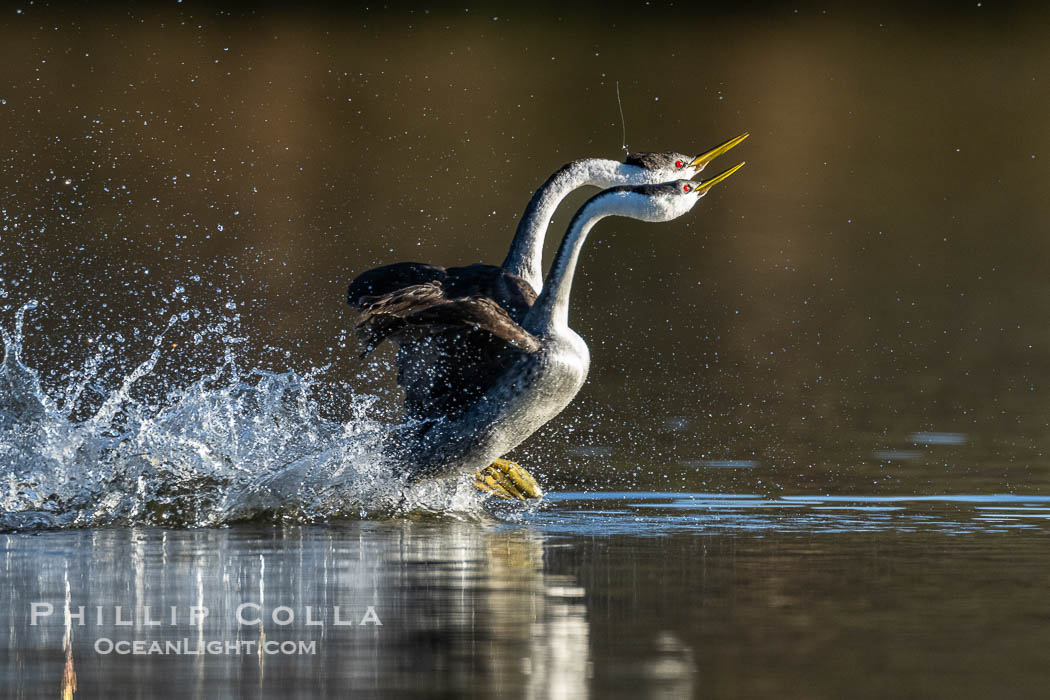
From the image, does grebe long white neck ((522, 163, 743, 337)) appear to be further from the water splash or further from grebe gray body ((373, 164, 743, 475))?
the water splash

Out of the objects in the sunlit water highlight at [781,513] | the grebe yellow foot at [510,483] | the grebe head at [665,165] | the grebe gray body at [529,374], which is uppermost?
the grebe head at [665,165]

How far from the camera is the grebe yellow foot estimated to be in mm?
9242

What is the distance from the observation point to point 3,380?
9.23m

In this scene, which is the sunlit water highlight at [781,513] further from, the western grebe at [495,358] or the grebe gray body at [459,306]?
the grebe gray body at [459,306]

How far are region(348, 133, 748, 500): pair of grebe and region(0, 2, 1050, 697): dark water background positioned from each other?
528mm

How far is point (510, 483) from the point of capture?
9.34 metres

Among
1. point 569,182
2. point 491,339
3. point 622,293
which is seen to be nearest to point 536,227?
point 569,182

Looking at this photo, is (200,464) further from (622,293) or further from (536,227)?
(622,293)

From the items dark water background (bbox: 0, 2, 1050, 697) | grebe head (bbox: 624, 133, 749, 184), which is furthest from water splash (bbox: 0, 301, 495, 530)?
grebe head (bbox: 624, 133, 749, 184)

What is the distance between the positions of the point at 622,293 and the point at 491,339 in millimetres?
6588

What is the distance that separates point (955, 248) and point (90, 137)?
10602 millimetres

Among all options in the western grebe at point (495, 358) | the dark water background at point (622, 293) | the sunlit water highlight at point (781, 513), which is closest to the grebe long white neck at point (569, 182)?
the western grebe at point (495, 358)

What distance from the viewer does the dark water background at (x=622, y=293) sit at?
6109 mm

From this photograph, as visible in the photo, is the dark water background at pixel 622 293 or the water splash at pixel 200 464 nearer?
the dark water background at pixel 622 293
